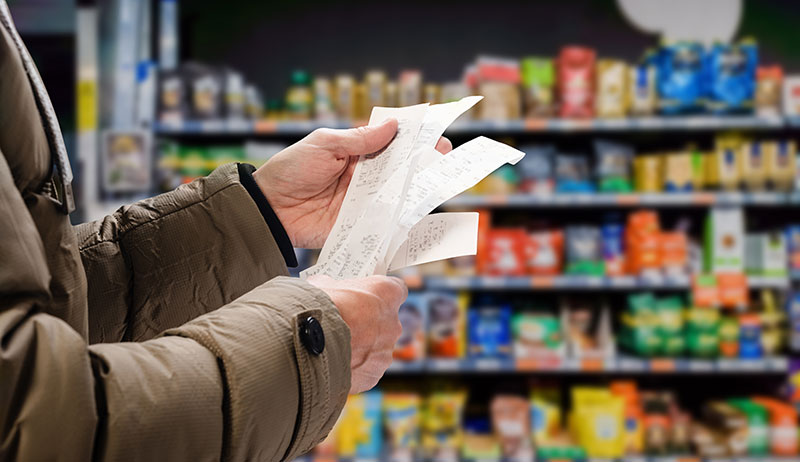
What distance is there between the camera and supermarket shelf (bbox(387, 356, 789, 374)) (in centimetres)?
281

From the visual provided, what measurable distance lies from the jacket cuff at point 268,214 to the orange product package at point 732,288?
229 centimetres

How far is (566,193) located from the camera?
288cm

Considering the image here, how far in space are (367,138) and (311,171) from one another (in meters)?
0.12

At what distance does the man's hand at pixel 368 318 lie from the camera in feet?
2.47

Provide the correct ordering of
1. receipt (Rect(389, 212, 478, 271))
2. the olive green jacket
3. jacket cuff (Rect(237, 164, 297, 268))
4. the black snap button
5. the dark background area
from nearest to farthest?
the olive green jacket < the black snap button < receipt (Rect(389, 212, 478, 271)) < jacket cuff (Rect(237, 164, 297, 268)) < the dark background area

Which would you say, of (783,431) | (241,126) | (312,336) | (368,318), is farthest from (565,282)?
(312,336)

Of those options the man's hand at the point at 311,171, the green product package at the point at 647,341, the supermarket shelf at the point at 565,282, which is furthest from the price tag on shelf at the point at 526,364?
the man's hand at the point at 311,171

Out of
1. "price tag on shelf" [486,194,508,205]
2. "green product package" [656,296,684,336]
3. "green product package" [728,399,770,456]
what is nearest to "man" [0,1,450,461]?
"price tag on shelf" [486,194,508,205]

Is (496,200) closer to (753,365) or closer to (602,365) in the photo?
(602,365)

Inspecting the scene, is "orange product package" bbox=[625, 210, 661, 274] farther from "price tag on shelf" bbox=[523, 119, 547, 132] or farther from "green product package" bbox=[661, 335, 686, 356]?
"price tag on shelf" bbox=[523, 119, 547, 132]

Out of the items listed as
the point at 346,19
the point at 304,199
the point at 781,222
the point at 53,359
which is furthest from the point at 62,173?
the point at 781,222

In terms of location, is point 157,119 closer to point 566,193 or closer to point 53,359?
point 566,193

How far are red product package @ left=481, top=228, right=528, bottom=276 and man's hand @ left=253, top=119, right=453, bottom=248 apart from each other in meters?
1.74

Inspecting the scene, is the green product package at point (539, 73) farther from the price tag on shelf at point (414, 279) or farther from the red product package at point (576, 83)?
the price tag on shelf at point (414, 279)
